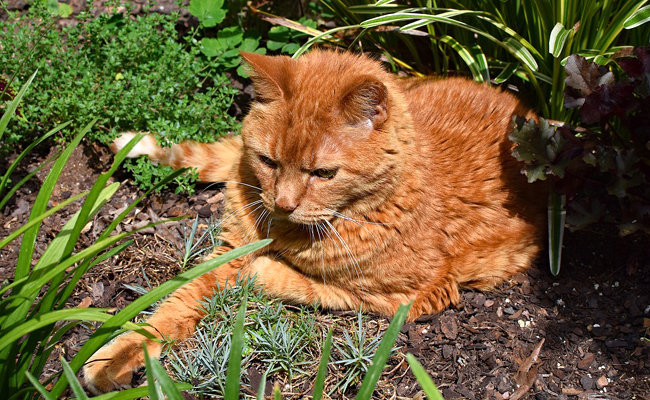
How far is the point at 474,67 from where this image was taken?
3520 millimetres

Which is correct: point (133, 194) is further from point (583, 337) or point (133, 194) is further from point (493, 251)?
point (583, 337)

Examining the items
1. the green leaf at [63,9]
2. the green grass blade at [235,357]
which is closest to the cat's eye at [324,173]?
the green grass blade at [235,357]

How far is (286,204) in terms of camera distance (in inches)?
102

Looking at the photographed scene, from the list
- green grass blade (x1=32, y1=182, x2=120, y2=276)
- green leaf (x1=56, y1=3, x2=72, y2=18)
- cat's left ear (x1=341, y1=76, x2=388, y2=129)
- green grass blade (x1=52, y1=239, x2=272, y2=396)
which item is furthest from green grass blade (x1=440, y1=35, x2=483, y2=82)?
green leaf (x1=56, y1=3, x2=72, y2=18)

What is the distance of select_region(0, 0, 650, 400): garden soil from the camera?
275 cm

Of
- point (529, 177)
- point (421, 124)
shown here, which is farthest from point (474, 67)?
point (529, 177)

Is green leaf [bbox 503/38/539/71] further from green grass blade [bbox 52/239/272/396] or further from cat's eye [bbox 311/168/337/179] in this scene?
green grass blade [bbox 52/239/272/396]

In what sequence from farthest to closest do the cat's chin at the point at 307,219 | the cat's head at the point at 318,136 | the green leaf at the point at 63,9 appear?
the green leaf at the point at 63,9 → the cat's chin at the point at 307,219 → the cat's head at the point at 318,136

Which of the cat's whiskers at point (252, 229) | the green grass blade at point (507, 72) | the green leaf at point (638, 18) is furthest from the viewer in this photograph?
the green grass blade at point (507, 72)

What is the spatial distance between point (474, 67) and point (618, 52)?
76 centimetres

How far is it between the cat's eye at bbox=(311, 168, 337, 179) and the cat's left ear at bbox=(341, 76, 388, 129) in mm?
229

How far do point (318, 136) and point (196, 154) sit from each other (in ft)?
4.29

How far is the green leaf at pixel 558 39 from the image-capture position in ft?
9.57

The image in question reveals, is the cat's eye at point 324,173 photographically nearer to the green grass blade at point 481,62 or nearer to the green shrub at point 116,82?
the green shrub at point 116,82
